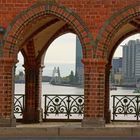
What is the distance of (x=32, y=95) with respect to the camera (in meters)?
19.1

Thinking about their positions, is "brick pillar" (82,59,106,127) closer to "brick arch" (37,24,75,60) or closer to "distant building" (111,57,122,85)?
"brick arch" (37,24,75,60)

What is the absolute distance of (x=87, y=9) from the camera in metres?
15.2

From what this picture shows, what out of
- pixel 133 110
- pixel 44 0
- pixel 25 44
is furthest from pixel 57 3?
pixel 133 110

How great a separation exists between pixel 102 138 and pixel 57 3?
4.39 metres

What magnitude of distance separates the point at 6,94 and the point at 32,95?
3938mm

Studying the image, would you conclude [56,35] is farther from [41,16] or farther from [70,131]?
[70,131]

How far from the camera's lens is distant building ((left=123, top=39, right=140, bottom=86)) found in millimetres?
97869

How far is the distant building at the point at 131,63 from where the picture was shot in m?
97.9

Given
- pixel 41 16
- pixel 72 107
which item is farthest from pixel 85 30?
pixel 72 107

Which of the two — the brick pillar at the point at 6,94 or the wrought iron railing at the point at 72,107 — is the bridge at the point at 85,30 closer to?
the brick pillar at the point at 6,94

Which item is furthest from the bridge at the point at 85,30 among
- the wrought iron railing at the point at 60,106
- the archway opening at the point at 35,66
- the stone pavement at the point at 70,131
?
the wrought iron railing at the point at 60,106

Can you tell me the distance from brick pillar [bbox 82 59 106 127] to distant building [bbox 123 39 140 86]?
76594 mm

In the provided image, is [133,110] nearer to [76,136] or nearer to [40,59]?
[40,59]

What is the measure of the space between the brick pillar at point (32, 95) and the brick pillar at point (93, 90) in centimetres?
431
